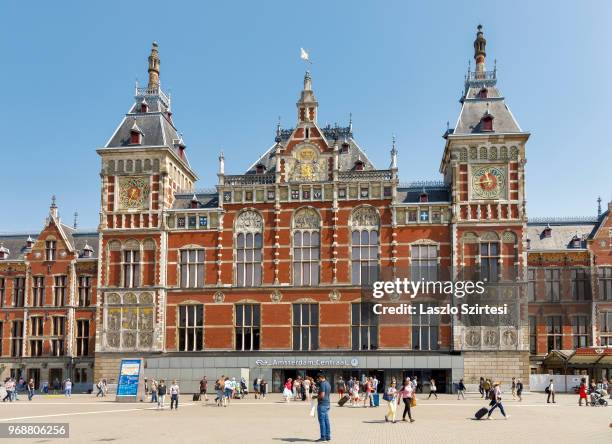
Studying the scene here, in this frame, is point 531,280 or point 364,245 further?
point 531,280

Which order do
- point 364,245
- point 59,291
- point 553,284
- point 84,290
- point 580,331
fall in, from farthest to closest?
1. point 59,291
2. point 84,290
3. point 553,284
4. point 580,331
5. point 364,245

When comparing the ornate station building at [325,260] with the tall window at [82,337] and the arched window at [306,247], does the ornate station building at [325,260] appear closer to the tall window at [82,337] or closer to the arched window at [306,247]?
the arched window at [306,247]

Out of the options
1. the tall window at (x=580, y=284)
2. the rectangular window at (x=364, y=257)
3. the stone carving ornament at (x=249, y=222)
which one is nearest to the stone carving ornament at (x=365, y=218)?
the rectangular window at (x=364, y=257)

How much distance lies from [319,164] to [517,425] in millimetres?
33944

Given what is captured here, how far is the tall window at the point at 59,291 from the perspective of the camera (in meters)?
69.6

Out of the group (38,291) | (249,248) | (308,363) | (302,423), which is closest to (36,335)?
(38,291)

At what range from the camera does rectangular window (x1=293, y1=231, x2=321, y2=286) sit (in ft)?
200

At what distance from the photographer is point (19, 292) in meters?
70.6

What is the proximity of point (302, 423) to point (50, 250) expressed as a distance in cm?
4464

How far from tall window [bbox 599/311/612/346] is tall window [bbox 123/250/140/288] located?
3829 cm

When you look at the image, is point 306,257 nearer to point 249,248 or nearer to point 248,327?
point 249,248

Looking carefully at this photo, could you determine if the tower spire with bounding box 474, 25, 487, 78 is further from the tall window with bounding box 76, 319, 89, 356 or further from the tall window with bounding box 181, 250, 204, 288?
the tall window with bounding box 76, 319, 89, 356

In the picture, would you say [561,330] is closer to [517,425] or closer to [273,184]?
[273,184]

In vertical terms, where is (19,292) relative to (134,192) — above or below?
below
